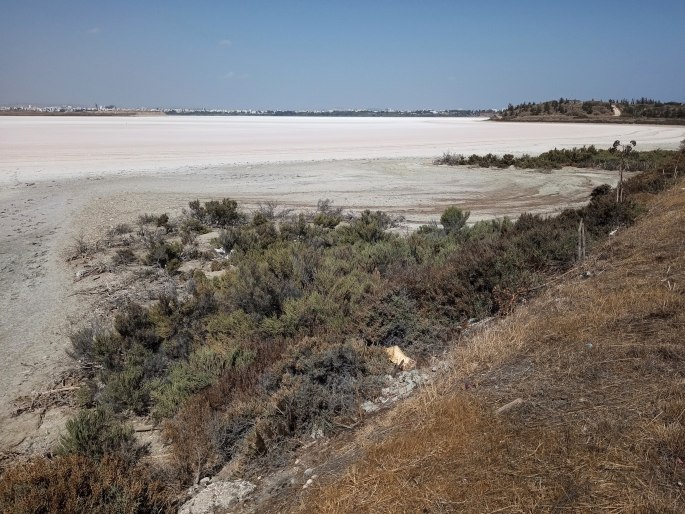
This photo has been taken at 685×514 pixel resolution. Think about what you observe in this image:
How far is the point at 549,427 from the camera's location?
11.1 ft

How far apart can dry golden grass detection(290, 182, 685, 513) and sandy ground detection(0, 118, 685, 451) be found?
417 cm

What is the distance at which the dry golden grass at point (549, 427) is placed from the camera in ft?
9.34

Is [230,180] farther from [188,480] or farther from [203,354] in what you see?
[188,480]

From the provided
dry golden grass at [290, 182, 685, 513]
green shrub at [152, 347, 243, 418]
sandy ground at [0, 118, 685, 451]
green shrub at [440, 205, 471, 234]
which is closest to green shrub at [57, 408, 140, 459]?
green shrub at [152, 347, 243, 418]

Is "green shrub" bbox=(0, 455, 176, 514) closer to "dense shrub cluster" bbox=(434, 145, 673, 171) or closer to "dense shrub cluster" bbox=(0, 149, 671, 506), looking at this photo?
"dense shrub cluster" bbox=(0, 149, 671, 506)

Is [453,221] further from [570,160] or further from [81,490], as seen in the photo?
[570,160]

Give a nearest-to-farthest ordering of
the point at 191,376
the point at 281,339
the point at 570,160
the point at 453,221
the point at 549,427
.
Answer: the point at 549,427
the point at 191,376
the point at 281,339
the point at 453,221
the point at 570,160

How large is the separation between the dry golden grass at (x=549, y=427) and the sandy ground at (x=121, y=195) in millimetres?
4168

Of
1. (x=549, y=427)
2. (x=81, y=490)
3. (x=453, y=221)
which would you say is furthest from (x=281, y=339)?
(x=453, y=221)

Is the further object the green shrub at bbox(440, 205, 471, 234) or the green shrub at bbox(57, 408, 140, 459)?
the green shrub at bbox(440, 205, 471, 234)

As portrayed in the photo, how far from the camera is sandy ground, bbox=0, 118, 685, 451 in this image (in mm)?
7758

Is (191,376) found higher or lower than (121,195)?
lower

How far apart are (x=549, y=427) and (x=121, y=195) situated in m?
21.2

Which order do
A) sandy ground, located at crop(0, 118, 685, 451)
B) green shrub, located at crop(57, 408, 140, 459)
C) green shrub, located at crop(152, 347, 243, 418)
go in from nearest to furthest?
1. green shrub, located at crop(57, 408, 140, 459)
2. green shrub, located at crop(152, 347, 243, 418)
3. sandy ground, located at crop(0, 118, 685, 451)
